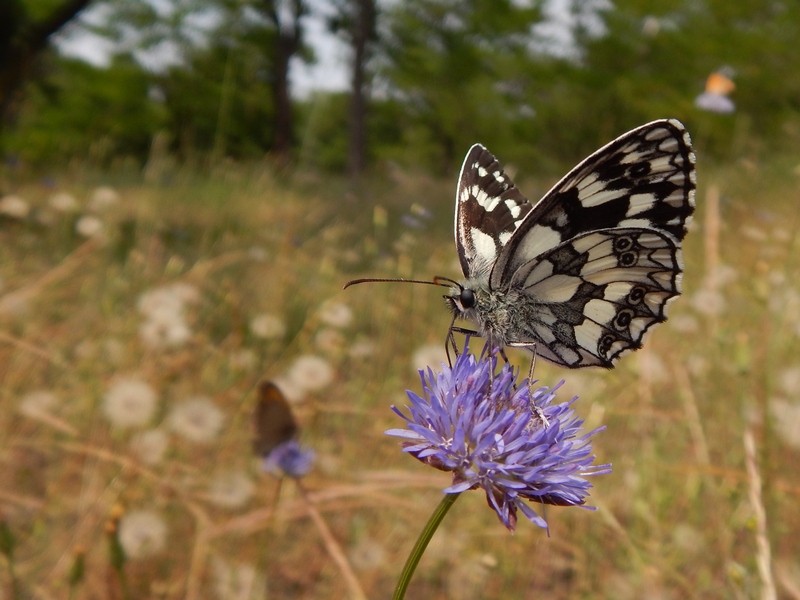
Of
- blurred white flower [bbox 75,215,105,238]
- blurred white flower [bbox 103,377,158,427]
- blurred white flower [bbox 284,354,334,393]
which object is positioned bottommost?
blurred white flower [bbox 75,215,105,238]

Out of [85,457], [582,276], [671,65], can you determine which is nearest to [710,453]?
[582,276]

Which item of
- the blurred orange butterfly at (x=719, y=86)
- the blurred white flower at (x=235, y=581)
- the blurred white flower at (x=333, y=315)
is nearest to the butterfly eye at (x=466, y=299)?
the blurred white flower at (x=235, y=581)

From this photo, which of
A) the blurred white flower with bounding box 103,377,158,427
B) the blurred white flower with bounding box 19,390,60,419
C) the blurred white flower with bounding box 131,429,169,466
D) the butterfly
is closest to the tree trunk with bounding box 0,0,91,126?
the blurred white flower with bounding box 19,390,60,419

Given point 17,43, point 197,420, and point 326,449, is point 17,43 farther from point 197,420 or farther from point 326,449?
point 326,449

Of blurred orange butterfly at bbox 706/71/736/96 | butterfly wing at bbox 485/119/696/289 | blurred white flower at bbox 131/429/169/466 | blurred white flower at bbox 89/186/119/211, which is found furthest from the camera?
blurred orange butterfly at bbox 706/71/736/96

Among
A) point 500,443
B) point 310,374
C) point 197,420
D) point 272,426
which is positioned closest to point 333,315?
point 310,374

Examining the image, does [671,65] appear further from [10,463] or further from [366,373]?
[10,463]

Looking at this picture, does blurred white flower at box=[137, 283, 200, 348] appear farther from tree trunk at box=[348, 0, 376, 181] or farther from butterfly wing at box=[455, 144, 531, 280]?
tree trunk at box=[348, 0, 376, 181]
